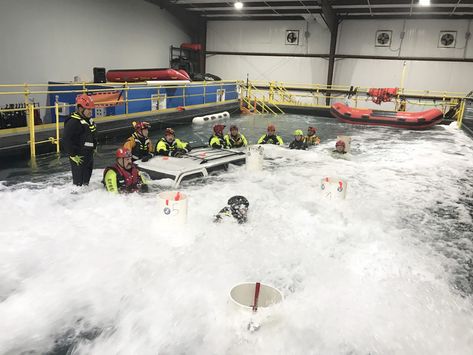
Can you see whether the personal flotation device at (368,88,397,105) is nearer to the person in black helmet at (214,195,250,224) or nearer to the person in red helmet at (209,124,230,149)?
the person in red helmet at (209,124,230,149)

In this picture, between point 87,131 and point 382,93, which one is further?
point 382,93

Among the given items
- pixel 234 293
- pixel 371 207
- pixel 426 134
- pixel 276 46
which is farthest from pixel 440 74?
pixel 234 293

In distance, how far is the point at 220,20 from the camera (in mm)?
21297

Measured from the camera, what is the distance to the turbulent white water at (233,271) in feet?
9.29

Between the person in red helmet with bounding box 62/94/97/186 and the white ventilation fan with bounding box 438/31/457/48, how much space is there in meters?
17.1

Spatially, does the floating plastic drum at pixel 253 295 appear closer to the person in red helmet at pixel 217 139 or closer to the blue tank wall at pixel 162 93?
the person in red helmet at pixel 217 139

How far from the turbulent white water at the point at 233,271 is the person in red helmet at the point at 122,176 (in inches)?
9.3

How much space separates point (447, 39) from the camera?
17188 millimetres

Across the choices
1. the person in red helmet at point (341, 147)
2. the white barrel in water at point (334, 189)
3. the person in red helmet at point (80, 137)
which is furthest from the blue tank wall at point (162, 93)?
the white barrel in water at point (334, 189)

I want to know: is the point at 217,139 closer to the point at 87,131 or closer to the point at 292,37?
the point at 87,131

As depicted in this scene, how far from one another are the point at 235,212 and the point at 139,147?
285cm

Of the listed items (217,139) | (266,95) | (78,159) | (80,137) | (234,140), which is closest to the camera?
(80,137)

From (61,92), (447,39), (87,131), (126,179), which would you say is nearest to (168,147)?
(126,179)

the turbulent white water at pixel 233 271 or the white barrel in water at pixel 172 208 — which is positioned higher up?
the white barrel in water at pixel 172 208
